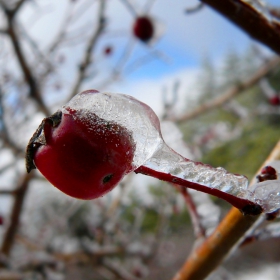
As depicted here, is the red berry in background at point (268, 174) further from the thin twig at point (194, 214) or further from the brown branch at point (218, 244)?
the thin twig at point (194, 214)

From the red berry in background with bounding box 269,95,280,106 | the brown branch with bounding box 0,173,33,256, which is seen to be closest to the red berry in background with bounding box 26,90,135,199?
the brown branch with bounding box 0,173,33,256

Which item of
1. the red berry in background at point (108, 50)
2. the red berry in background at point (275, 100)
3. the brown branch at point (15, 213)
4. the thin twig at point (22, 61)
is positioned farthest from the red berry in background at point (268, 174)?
the red berry in background at point (108, 50)

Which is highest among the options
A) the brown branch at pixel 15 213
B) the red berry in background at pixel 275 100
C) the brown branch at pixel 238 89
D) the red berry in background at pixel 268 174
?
the red berry in background at pixel 268 174

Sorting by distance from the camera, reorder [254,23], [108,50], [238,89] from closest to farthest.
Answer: [254,23], [238,89], [108,50]

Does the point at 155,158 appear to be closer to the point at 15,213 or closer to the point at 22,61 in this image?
the point at 22,61

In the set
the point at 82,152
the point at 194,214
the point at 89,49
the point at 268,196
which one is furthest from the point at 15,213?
the point at 268,196

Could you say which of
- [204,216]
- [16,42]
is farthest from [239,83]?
[204,216]
